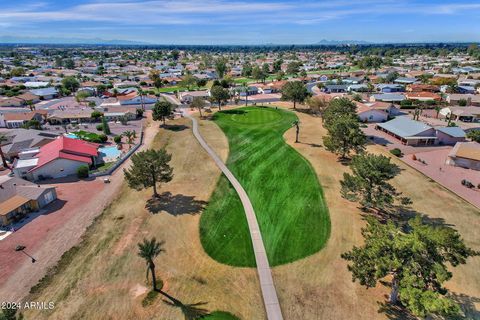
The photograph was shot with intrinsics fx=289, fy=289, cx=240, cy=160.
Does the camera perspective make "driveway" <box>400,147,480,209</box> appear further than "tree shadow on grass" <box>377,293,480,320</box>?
Yes

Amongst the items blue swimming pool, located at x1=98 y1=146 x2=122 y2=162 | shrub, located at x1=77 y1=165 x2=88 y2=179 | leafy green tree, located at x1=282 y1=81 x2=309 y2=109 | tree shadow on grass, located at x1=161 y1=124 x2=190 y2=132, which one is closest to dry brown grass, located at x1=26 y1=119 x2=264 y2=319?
shrub, located at x1=77 y1=165 x2=88 y2=179

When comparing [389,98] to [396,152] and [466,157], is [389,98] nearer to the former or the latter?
[396,152]

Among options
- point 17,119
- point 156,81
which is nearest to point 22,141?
point 17,119

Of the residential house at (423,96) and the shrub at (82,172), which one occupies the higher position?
the residential house at (423,96)

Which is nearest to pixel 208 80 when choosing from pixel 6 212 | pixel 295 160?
pixel 295 160

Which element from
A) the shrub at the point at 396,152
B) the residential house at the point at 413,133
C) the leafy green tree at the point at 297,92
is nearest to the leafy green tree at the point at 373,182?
the shrub at the point at 396,152

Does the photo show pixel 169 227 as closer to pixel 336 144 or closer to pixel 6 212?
pixel 6 212

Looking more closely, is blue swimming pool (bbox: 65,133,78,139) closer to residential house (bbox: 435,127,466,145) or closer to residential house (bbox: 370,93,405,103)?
residential house (bbox: 435,127,466,145)

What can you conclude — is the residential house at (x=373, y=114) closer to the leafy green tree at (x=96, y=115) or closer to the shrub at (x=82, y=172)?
the shrub at (x=82, y=172)
